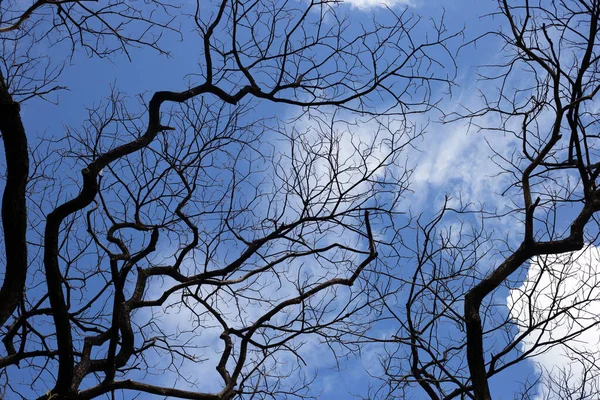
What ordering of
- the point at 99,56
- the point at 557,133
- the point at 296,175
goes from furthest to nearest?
the point at 296,175, the point at 99,56, the point at 557,133

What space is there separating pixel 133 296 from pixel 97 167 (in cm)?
144

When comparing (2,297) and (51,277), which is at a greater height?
(51,277)

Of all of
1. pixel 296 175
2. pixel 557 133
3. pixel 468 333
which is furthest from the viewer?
pixel 296 175

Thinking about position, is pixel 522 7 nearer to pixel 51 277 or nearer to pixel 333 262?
pixel 333 262

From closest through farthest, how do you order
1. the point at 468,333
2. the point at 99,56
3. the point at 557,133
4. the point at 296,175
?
the point at 468,333
the point at 557,133
the point at 99,56
the point at 296,175

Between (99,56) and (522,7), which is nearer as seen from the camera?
(522,7)

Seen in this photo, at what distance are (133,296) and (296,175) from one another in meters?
1.92

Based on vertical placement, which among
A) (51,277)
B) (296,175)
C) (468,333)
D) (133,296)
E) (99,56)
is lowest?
(468,333)

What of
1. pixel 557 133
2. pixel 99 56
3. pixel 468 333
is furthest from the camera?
pixel 99 56

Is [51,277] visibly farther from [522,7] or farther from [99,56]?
[522,7]

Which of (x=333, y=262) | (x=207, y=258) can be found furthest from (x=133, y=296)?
(x=333, y=262)

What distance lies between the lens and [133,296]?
18.8 feet

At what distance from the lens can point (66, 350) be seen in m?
4.95

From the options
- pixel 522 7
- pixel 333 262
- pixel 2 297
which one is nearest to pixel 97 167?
pixel 2 297
